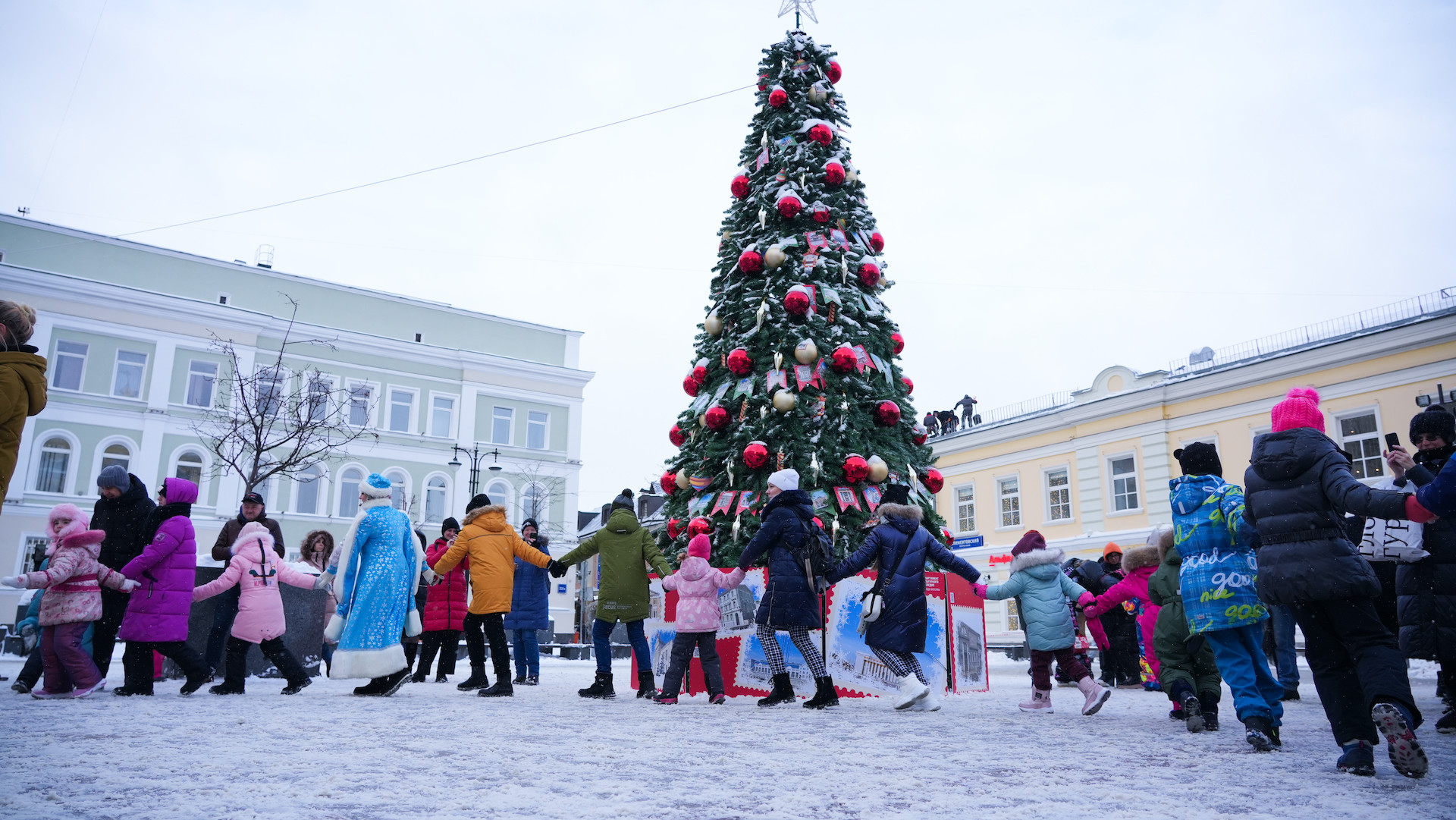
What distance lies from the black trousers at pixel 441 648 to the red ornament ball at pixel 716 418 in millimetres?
3344

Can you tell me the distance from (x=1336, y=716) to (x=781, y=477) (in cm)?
437

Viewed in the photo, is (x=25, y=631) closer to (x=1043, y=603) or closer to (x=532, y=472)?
(x=1043, y=603)

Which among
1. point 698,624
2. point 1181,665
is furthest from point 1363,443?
point 698,624

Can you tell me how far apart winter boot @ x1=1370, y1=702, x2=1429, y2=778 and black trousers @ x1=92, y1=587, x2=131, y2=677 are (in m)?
Answer: 8.12

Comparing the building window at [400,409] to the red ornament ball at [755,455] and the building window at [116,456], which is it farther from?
the red ornament ball at [755,455]

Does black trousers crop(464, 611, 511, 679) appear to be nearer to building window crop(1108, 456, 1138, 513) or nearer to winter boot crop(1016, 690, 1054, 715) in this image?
winter boot crop(1016, 690, 1054, 715)

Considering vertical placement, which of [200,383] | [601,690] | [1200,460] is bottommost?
[601,690]

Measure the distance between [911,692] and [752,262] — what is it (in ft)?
17.5

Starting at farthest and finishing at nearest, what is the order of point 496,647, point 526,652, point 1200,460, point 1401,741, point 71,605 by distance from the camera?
point 526,652 → point 496,647 → point 71,605 → point 1200,460 → point 1401,741

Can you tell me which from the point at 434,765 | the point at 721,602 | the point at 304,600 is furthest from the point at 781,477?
the point at 304,600

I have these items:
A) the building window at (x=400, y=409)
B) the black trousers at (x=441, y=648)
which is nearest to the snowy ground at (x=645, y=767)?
the black trousers at (x=441, y=648)

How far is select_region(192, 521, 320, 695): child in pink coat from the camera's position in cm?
763

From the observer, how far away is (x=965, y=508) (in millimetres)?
32812

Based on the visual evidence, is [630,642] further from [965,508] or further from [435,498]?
[435,498]
